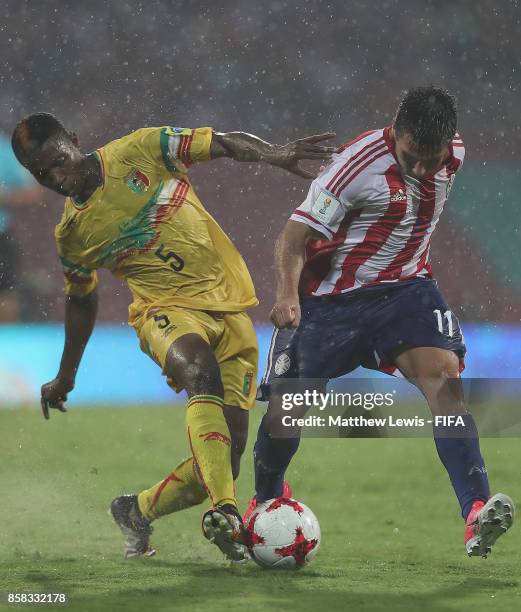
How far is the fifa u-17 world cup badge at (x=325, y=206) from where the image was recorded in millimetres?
4676

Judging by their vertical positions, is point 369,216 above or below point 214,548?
above

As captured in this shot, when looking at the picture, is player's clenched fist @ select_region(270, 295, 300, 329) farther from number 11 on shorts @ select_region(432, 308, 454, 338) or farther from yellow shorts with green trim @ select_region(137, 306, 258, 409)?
number 11 on shorts @ select_region(432, 308, 454, 338)

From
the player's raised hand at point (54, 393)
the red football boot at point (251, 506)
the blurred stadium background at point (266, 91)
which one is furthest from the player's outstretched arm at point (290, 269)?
the blurred stadium background at point (266, 91)

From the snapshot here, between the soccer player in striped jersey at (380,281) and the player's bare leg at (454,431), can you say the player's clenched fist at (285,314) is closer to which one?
the soccer player in striped jersey at (380,281)

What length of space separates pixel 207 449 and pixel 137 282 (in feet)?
3.16

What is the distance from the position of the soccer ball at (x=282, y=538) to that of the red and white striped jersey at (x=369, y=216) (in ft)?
3.26

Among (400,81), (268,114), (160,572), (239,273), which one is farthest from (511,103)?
(160,572)

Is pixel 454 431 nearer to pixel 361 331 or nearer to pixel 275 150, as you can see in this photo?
pixel 361 331

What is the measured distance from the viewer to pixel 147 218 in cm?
494

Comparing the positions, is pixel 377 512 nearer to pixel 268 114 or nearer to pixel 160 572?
pixel 160 572

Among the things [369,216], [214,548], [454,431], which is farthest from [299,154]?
[214,548]

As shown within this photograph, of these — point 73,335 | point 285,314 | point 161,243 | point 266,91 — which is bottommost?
point 285,314

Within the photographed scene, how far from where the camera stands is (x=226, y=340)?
4.96 meters

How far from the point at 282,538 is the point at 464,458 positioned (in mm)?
772
